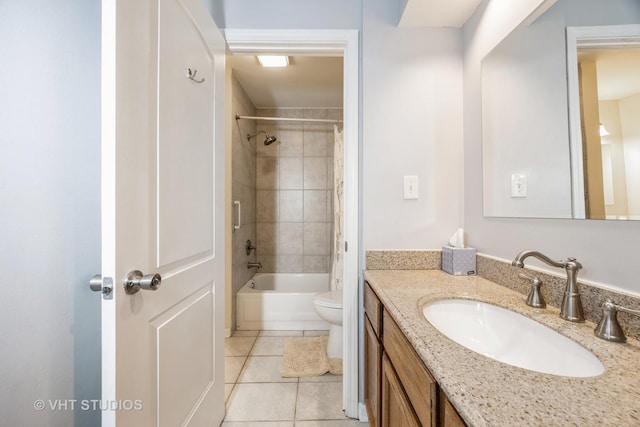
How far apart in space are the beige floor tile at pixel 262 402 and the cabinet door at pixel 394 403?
74 cm

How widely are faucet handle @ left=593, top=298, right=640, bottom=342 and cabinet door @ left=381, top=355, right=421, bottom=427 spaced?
1.60 feet

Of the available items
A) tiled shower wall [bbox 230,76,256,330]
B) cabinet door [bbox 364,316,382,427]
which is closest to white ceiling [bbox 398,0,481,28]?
cabinet door [bbox 364,316,382,427]

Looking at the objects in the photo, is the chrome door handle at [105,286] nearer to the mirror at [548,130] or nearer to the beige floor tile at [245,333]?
the mirror at [548,130]

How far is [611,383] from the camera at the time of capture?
47 centimetres

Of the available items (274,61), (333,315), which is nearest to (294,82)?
(274,61)

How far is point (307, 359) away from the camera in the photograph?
199 cm

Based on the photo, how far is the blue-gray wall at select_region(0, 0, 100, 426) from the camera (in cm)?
66

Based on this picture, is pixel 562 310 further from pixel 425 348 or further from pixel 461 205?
pixel 461 205

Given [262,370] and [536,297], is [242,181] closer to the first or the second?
[262,370]

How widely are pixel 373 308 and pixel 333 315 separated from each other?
2.60 feet

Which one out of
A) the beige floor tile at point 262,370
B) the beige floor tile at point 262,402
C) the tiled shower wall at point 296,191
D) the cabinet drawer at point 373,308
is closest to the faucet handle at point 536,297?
the cabinet drawer at point 373,308

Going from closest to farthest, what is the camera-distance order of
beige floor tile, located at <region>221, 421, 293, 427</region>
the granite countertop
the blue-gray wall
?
the granite countertop
the blue-gray wall
beige floor tile, located at <region>221, 421, 293, 427</region>

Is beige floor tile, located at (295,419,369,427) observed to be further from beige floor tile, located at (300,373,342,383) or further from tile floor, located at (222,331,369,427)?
beige floor tile, located at (300,373,342,383)

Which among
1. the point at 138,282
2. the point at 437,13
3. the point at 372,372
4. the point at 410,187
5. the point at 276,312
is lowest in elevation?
the point at 276,312
